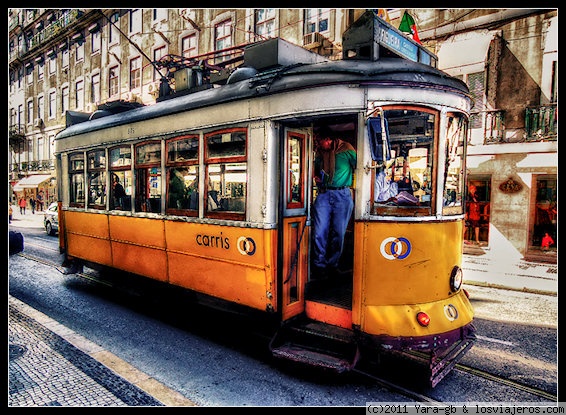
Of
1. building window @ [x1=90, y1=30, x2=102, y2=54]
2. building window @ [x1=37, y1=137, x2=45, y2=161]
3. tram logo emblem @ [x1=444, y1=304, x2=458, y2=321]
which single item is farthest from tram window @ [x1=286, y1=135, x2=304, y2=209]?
building window @ [x1=37, y1=137, x2=45, y2=161]

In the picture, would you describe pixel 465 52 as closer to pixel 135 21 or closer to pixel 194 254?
pixel 194 254

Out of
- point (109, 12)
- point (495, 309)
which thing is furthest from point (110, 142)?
point (109, 12)

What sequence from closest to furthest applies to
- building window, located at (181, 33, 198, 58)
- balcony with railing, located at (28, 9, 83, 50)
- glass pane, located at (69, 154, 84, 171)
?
glass pane, located at (69, 154, 84, 171)
building window, located at (181, 33, 198, 58)
balcony with railing, located at (28, 9, 83, 50)

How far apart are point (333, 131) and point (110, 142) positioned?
12.5ft

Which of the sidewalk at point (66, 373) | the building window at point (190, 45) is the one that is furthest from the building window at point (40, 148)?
the sidewalk at point (66, 373)

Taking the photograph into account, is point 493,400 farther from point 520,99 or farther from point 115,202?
point 520,99

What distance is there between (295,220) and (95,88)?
25.6 meters

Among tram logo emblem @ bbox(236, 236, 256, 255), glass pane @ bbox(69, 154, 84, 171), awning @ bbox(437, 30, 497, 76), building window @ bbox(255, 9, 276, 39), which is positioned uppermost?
building window @ bbox(255, 9, 276, 39)

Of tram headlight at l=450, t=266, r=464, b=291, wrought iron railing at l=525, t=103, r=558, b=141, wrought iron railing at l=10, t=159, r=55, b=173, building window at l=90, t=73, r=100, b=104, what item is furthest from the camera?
wrought iron railing at l=10, t=159, r=55, b=173

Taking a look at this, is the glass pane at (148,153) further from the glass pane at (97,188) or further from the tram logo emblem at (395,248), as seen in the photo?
the tram logo emblem at (395,248)

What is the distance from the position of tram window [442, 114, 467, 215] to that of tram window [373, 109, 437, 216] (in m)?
0.19

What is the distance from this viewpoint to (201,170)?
4.88 m

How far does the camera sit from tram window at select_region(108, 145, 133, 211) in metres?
6.15

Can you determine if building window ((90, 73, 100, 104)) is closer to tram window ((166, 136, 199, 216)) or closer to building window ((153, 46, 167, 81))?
building window ((153, 46, 167, 81))
